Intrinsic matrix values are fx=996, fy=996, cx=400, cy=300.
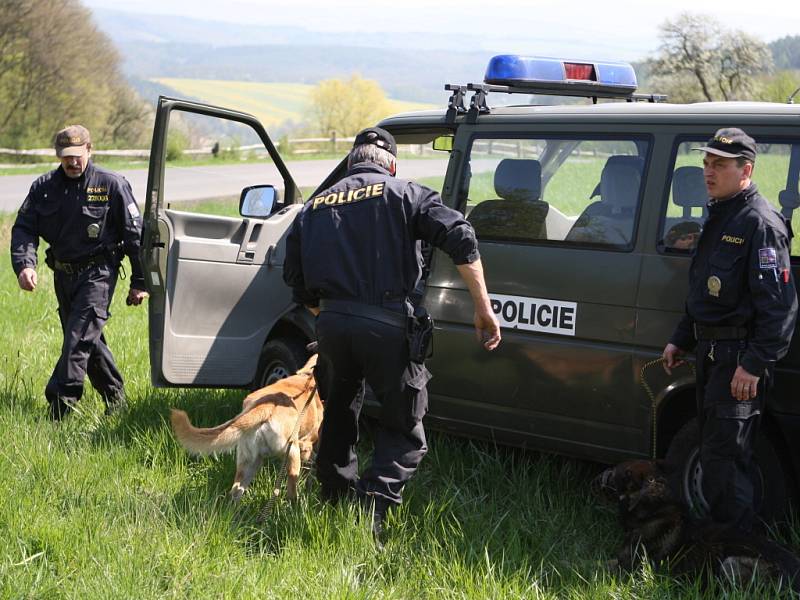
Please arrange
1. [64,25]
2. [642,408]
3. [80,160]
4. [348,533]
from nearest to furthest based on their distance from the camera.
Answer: [348,533], [642,408], [80,160], [64,25]

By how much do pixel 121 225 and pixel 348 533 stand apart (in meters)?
2.77

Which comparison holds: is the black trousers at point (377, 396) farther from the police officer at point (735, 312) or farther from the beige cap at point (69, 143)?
the beige cap at point (69, 143)

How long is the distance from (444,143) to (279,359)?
147 centimetres

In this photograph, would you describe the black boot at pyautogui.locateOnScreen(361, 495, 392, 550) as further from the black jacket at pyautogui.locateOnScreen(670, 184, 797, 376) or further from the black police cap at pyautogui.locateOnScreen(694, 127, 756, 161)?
the black police cap at pyautogui.locateOnScreen(694, 127, 756, 161)

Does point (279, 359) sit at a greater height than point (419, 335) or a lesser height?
lesser

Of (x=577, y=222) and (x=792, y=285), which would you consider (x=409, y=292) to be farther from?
(x=792, y=285)

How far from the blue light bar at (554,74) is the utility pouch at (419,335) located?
1597 mm

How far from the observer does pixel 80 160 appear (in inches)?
221

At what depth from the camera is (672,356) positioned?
3.79 m

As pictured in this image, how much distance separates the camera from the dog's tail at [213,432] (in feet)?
13.6

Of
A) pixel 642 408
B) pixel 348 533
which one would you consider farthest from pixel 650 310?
pixel 348 533

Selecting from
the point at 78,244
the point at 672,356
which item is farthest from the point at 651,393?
the point at 78,244

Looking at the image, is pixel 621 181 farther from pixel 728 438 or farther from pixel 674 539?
pixel 674 539

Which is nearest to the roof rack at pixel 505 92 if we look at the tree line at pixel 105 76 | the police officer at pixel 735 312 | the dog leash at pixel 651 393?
the police officer at pixel 735 312
